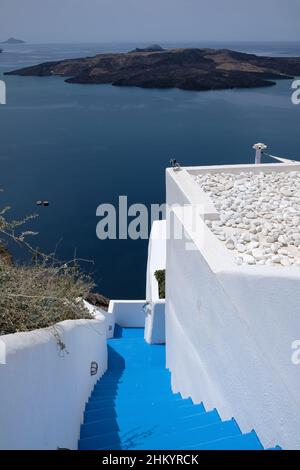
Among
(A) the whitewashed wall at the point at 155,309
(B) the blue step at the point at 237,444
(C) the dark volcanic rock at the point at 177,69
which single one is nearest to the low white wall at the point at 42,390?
(B) the blue step at the point at 237,444

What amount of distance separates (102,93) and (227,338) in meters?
34.3

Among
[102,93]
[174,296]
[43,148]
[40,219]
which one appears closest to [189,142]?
[43,148]

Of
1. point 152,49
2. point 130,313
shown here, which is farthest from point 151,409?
point 152,49

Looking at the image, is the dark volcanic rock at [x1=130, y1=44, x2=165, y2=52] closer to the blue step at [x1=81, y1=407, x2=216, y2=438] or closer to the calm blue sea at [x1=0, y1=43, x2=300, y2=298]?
the calm blue sea at [x1=0, y1=43, x2=300, y2=298]

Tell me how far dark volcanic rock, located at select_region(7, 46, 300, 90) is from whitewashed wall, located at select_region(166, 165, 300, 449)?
2088 centimetres

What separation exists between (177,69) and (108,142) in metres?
5.47

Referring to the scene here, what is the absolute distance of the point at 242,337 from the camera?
2.93 metres

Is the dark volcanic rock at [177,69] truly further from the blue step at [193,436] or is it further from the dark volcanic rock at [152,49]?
the blue step at [193,436]

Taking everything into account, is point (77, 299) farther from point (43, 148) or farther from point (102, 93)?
point (102, 93)

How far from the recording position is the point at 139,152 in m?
23.5

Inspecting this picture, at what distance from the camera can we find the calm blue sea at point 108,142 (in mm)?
16016

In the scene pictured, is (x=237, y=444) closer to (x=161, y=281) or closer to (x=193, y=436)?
(x=193, y=436)

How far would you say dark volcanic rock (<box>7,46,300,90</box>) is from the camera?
2467 centimetres

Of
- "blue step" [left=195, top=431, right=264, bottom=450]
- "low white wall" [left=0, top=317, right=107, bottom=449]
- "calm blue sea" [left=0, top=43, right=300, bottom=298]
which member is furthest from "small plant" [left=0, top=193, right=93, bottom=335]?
"calm blue sea" [left=0, top=43, right=300, bottom=298]
